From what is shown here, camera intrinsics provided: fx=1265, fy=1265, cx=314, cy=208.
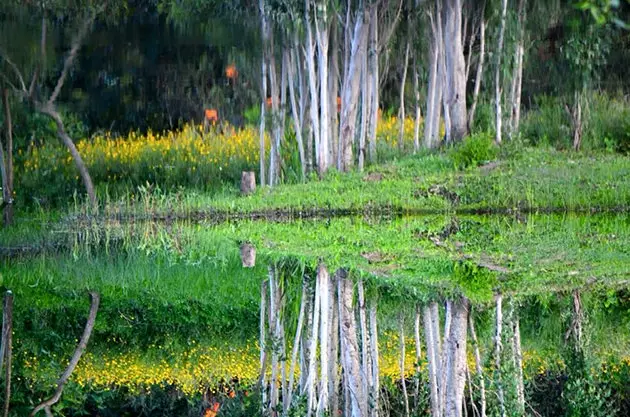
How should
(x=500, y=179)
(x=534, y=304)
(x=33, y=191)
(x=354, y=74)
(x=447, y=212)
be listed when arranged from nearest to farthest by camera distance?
(x=534, y=304), (x=447, y=212), (x=500, y=179), (x=354, y=74), (x=33, y=191)

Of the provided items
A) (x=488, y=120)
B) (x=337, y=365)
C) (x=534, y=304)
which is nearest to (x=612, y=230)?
(x=534, y=304)

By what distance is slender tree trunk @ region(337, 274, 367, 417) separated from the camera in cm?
745

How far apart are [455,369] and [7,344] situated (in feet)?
12.3

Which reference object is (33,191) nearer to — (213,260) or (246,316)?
(213,260)

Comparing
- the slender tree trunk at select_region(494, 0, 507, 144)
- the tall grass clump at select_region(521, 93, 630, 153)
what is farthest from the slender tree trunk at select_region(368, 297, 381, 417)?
the tall grass clump at select_region(521, 93, 630, 153)

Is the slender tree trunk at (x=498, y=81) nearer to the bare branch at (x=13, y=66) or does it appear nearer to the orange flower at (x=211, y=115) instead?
the orange flower at (x=211, y=115)

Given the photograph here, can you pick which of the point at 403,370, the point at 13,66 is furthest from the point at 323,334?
the point at 13,66

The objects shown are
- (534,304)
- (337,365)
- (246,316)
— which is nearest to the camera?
(337,365)

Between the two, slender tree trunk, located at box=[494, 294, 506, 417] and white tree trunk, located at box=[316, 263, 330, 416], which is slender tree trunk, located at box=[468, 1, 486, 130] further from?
slender tree trunk, located at box=[494, 294, 506, 417]

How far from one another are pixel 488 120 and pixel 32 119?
262 inches

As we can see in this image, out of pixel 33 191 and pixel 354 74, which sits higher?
pixel 354 74

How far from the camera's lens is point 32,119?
18.6 m

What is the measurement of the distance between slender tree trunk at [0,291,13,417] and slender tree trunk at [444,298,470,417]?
2.91 m

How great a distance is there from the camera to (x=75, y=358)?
895 cm
